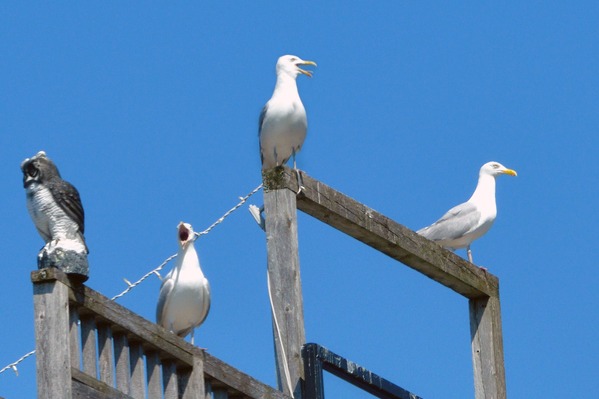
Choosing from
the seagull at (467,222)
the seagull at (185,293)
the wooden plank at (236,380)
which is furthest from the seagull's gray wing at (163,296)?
the seagull at (467,222)

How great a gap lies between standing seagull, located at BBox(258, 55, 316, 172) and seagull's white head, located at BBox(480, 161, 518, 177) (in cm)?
420

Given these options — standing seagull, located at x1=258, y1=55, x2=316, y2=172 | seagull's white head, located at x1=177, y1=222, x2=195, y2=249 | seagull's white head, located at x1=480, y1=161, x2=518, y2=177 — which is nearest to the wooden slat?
seagull's white head, located at x1=177, y1=222, x2=195, y2=249

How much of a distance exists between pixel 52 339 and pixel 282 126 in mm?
5972

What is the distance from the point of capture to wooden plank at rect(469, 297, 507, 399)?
10305 millimetres

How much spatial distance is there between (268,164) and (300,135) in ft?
1.50

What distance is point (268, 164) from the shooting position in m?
13.3

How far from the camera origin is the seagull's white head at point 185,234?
11070mm

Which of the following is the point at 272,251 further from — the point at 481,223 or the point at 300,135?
the point at 481,223

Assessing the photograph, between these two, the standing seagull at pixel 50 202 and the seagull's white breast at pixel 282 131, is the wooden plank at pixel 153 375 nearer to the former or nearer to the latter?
the standing seagull at pixel 50 202

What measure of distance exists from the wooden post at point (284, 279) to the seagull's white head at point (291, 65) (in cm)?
448

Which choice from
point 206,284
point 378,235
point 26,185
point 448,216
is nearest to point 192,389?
point 26,185

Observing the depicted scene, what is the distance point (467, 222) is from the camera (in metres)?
15.7

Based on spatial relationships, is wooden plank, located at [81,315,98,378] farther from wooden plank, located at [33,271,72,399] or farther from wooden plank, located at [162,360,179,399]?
wooden plank, located at [162,360,179,399]

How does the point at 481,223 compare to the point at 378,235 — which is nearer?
the point at 378,235
